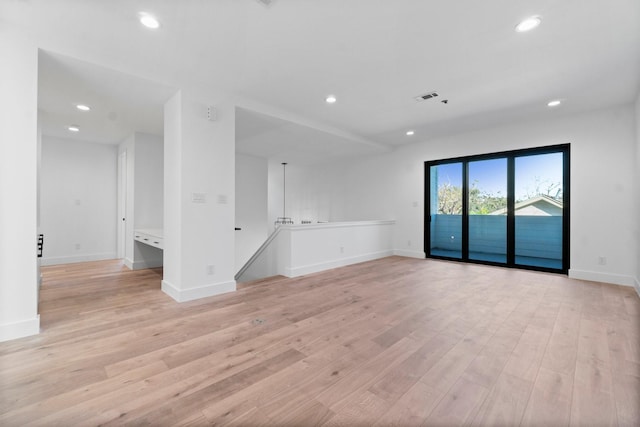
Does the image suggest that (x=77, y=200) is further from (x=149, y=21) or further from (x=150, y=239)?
(x=149, y=21)

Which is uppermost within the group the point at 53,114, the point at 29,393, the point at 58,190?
the point at 53,114

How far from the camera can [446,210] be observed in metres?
5.89

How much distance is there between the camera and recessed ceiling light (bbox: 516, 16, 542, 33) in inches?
86.7

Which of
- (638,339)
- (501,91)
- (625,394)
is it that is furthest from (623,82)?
(625,394)

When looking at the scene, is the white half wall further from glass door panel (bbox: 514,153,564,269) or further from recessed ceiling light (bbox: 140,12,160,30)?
recessed ceiling light (bbox: 140,12,160,30)

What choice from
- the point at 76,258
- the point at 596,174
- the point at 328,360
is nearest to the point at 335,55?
the point at 328,360

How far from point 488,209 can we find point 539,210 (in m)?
0.78

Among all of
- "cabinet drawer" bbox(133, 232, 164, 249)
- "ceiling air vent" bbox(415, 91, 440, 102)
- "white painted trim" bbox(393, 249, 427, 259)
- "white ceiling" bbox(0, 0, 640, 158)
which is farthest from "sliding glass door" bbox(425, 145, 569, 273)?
"cabinet drawer" bbox(133, 232, 164, 249)

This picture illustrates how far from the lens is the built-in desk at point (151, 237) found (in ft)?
12.4

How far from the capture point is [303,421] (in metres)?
1.33

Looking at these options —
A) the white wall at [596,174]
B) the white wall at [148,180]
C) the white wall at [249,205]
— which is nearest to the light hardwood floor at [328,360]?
the white wall at [596,174]

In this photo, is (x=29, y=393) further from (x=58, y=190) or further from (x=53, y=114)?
(x=58, y=190)

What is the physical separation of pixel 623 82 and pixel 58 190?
9.16m

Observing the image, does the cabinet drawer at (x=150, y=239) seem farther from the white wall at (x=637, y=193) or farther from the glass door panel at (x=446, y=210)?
the white wall at (x=637, y=193)
